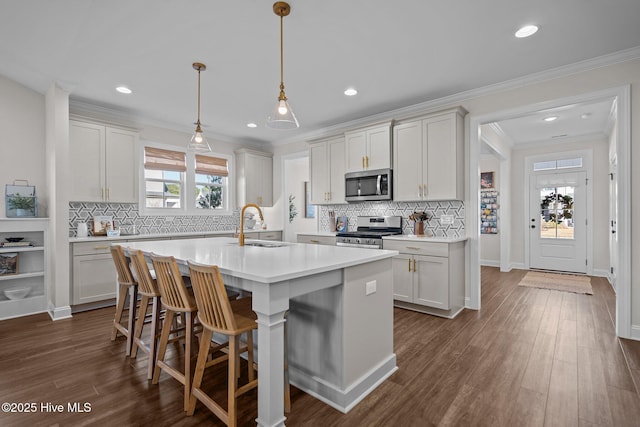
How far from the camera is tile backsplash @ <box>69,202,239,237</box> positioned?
4215 mm

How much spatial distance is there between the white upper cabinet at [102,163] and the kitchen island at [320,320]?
2.65 metres

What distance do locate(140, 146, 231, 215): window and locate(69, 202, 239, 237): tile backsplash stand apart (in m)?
0.11

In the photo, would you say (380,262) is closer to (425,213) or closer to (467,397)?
(467,397)

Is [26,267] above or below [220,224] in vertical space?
below

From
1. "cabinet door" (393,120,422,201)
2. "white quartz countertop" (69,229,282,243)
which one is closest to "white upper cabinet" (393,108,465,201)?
"cabinet door" (393,120,422,201)

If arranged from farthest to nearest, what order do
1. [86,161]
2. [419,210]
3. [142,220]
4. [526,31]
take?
1. [142,220]
2. [419,210]
3. [86,161]
4. [526,31]

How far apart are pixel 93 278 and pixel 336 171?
3536mm

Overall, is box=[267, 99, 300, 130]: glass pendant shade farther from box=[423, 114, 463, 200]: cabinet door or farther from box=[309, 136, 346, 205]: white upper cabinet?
box=[309, 136, 346, 205]: white upper cabinet

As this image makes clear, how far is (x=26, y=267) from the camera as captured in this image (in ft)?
12.5

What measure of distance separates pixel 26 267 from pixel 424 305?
481 centimetres

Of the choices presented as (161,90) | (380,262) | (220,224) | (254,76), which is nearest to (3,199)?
(161,90)

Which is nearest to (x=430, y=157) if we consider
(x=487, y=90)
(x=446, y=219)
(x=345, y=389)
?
(x=446, y=219)

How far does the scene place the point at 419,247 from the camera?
367 cm

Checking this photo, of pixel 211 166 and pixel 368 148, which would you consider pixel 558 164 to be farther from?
pixel 211 166
